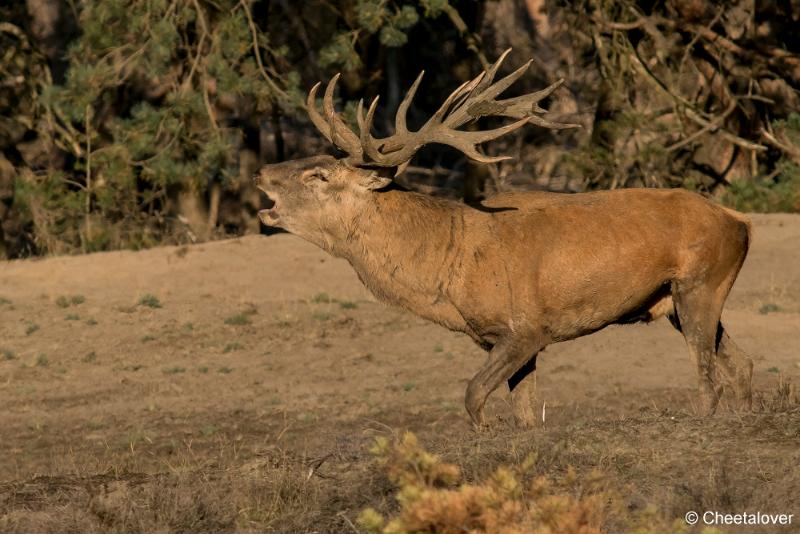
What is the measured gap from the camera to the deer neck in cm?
998

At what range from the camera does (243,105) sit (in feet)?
71.7

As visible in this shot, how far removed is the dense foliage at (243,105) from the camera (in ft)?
65.2

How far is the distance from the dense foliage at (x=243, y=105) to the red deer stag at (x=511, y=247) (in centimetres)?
906

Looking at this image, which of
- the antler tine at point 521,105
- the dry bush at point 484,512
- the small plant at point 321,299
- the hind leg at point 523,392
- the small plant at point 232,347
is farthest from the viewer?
the small plant at point 321,299

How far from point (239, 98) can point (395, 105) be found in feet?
28.0

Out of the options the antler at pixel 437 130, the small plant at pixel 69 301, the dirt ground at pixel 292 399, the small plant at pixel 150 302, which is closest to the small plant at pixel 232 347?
the dirt ground at pixel 292 399

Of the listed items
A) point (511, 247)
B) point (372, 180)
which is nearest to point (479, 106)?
point (372, 180)

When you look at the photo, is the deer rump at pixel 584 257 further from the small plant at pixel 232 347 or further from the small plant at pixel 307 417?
the small plant at pixel 232 347

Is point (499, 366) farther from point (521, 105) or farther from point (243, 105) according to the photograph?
point (243, 105)

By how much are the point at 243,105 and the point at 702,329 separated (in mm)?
12611

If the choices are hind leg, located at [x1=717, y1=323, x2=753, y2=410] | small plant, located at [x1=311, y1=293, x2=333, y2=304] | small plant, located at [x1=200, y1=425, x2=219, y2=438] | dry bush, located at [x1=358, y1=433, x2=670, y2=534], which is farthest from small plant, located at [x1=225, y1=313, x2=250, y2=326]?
dry bush, located at [x1=358, y1=433, x2=670, y2=534]

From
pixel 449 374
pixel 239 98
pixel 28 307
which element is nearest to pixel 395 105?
pixel 239 98

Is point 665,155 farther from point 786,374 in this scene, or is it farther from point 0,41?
point 0,41

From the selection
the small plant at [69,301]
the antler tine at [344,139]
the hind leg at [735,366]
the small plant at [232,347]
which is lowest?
the small plant at [232,347]
